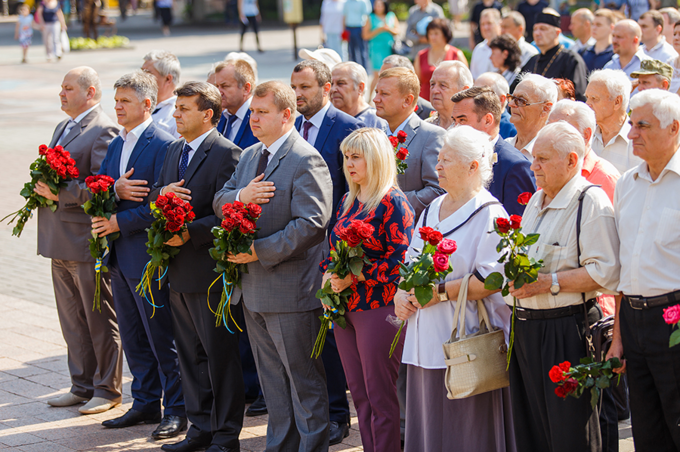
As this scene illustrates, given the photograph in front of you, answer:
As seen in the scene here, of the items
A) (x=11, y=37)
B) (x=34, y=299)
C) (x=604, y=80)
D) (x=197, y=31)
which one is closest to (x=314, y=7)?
(x=197, y=31)

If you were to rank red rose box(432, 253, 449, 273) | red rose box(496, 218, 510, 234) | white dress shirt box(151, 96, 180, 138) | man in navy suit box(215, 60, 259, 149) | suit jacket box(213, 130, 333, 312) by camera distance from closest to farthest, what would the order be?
red rose box(496, 218, 510, 234) < red rose box(432, 253, 449, 273) < suit jacket box(213, 130, 333, 312) < man in navy suit box(215, 60, 259, 149) < white dress shirt box(151, 96, 180, 138)

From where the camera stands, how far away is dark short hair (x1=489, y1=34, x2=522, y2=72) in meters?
8.79

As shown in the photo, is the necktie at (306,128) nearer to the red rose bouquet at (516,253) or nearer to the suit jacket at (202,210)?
the suit jacket at (202,210)

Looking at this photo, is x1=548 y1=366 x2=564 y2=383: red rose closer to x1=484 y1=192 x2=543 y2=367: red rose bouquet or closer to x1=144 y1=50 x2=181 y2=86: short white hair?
x1=484 y1=192 x2=543 y2=367: red rose bouquet

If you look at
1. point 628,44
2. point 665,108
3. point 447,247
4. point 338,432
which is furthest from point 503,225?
point 628,44

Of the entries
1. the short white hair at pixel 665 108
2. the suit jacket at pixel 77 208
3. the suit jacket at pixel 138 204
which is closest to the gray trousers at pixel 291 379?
the suit jacket at pixel 138 204

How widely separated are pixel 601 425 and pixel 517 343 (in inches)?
30.9

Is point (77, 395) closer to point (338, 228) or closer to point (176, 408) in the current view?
point (176, 408)

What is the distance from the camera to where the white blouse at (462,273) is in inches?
161

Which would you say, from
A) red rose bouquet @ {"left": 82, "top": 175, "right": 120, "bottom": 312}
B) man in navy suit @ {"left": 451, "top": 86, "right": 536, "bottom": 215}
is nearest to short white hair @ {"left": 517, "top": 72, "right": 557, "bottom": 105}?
man in navy suit @ {"left": 451, "top": 86, "right": 536, "bottom": 215}

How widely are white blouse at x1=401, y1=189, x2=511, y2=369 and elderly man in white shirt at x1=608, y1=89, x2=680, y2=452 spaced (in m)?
0.66

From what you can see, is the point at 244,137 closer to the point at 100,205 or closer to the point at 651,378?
the point at 100,205

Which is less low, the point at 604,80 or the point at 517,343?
the point at 604,80

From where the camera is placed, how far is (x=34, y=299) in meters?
8.59
